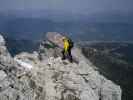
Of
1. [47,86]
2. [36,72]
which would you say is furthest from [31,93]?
[36,72]

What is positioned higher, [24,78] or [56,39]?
[56,39]

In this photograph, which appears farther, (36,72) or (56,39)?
(56,39)

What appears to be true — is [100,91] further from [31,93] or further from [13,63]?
[13,63]

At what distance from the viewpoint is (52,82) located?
36.8 meters

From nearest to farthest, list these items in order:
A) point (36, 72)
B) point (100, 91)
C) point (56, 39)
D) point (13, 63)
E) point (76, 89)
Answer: point (76, 89) → point (100, 91) → point (36, 72) → point (13, 63) → point (56, 39)

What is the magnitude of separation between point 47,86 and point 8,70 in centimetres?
648

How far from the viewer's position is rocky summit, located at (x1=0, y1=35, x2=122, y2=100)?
3394 cm

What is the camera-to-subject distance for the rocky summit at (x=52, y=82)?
33938mm

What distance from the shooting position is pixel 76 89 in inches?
1373

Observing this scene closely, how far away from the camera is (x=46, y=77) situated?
38219 millimetres

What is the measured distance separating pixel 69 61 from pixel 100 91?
8.64 meters

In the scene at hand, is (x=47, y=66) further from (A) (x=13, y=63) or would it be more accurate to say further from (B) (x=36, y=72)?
(A) (x=13, y=63)

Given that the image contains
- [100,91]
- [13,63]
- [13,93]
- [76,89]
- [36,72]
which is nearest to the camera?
[13,93]

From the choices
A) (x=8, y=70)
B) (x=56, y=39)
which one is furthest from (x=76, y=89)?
(x=56, y=39)
